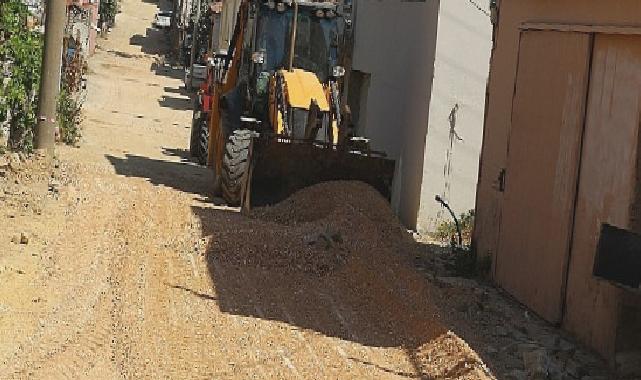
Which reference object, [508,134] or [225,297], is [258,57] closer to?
[508,134]

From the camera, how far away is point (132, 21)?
67938 millimetres

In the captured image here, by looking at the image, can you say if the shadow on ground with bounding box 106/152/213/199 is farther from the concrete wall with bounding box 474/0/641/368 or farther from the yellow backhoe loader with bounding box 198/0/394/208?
the concrete wall with bounding box 474/0/641/368

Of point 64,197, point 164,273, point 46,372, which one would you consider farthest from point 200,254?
point 46,372

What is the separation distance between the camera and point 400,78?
723 inches

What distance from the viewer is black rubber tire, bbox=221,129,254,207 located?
15.3 m

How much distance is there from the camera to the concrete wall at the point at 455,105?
1597cm

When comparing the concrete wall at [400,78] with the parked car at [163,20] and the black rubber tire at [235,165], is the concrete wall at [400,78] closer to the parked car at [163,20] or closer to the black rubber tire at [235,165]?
the black rubber tire at [235,165]

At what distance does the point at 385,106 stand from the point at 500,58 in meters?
6.31

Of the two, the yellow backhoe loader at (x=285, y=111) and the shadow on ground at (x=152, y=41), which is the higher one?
the shadow on ground at (x=152, y=41)

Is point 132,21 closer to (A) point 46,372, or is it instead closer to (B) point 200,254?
(B) point 200,254

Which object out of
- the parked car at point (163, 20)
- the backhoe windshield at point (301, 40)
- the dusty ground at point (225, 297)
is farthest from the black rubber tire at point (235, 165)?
the parked car at point (163, 20)

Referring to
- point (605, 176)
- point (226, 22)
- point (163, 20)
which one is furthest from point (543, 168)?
point (163, 20)

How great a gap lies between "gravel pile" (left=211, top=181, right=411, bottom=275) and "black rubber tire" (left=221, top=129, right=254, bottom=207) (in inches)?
37.9

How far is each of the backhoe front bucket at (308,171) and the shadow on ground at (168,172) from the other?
1.68 m
